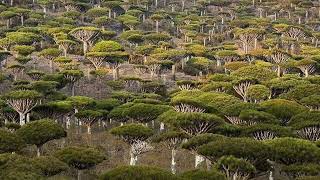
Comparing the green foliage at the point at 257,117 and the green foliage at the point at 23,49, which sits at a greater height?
the green foliage at the point at 23,49

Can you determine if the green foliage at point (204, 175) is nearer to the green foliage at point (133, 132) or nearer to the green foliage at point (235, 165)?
the green foliage at point (235, 165)

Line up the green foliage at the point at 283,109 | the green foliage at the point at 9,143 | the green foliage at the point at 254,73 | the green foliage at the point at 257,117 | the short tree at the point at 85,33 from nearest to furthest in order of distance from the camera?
the green foliage at the point at 9,143 → the green foliage at the point at 257,117 → the green foliage at the point at 283,109 → the green foliage at the point at 254,73 → the short tree at the point at 85,33

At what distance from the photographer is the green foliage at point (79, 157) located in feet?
111

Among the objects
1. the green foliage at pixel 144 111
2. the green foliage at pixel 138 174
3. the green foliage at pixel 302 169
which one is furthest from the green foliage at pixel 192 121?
the green foliage at pixel 138 174

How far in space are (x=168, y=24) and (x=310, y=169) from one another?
86.6m

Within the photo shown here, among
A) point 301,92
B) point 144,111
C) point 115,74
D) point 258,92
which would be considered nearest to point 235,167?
point 144,111

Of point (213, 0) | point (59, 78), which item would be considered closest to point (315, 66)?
point (59, 78)

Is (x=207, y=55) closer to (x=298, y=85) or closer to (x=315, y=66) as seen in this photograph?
(x=315, y=66)

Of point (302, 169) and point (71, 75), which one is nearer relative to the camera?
point (302, 169)

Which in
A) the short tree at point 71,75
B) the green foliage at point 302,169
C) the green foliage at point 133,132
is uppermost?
the short tree at point 71,75

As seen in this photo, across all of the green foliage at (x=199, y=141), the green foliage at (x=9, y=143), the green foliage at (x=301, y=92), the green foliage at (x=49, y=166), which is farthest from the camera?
the green foliage at (x=301, y=92)

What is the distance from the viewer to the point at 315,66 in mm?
74312

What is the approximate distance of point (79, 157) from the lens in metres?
33.9

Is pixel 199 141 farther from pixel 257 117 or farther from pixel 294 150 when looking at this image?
pixel 257 117
